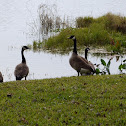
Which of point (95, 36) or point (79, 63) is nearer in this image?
point (79, 63)

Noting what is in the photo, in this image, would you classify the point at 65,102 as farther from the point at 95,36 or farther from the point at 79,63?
the point at 95,36

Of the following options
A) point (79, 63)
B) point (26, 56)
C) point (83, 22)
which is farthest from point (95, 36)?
point (79, 63)

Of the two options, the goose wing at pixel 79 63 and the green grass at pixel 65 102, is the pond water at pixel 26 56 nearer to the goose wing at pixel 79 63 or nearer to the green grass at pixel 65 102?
the goose wing at pixel 79 63

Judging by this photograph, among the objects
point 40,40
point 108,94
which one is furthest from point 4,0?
point 108,94

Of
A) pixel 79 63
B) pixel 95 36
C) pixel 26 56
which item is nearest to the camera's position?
pixel 79 63

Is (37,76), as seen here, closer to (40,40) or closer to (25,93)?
(25,93)

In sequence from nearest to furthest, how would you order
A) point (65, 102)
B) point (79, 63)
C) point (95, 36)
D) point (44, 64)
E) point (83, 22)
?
point (65, 102) → point (79, 63) → point (44, 64) → point (95, 36) → point (83, 22)

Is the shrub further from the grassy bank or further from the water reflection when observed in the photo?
the water reflection

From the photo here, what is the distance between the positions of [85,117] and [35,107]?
1.53 metres

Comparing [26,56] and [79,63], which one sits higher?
[79,63]

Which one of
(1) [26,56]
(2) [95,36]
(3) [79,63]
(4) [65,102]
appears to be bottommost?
(4) [65,102]

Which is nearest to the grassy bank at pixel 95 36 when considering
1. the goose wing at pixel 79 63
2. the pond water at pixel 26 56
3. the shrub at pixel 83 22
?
the shrub at pixel 83 22

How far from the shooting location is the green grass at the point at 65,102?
820 cm

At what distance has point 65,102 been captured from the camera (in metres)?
9.43
